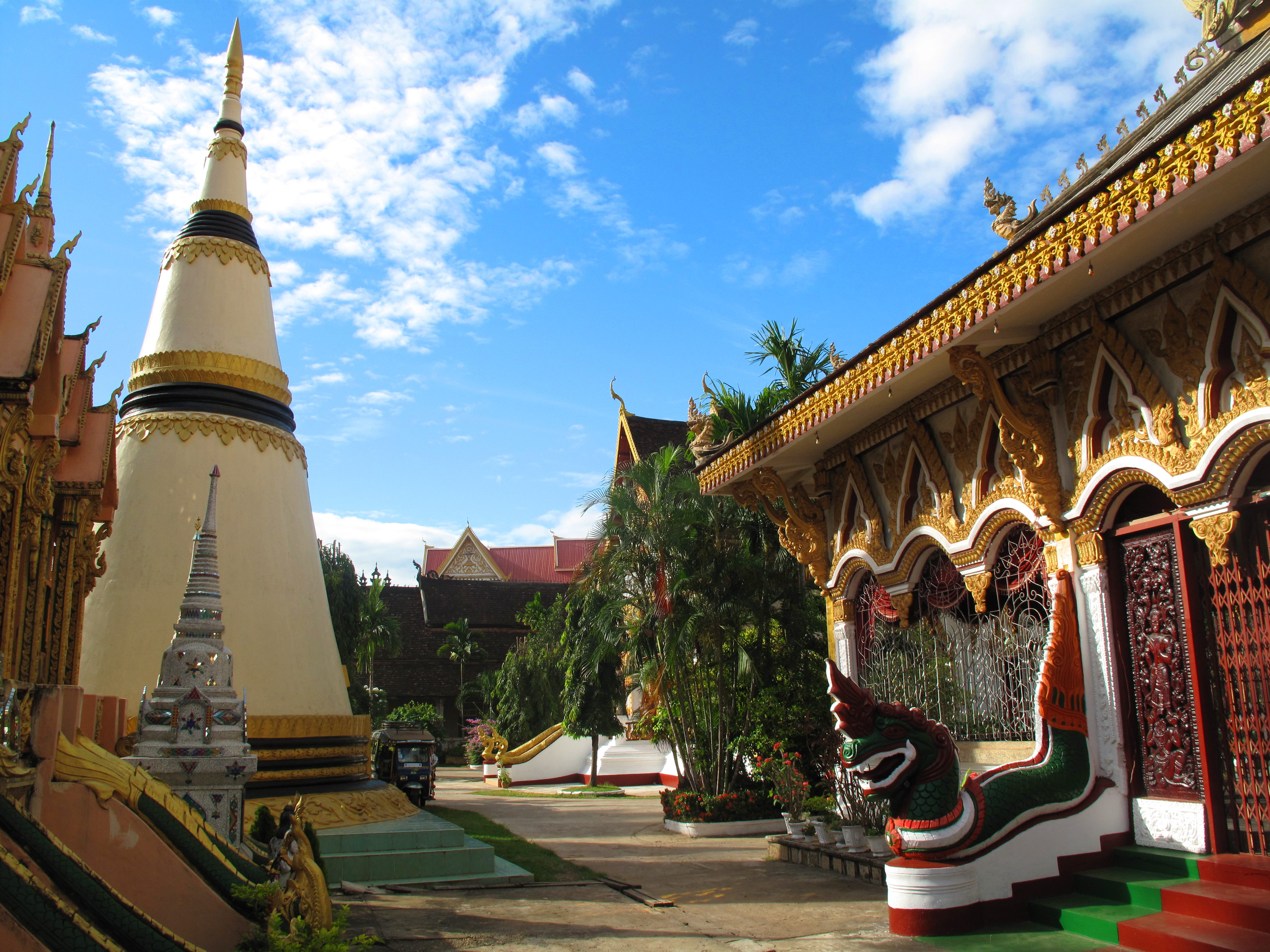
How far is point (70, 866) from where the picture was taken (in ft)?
12.1

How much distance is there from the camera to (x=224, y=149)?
436 inches

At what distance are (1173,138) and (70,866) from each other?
19.5 feet

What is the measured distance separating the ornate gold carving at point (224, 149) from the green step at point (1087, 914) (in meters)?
11.0

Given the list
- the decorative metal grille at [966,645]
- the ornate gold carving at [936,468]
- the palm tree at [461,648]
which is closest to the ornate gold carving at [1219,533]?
the decorative metal grille at [966,645]

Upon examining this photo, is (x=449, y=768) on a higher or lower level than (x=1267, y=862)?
lower

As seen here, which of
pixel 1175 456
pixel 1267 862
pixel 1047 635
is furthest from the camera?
pixel 1047 635

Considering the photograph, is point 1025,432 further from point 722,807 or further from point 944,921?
point 722,807

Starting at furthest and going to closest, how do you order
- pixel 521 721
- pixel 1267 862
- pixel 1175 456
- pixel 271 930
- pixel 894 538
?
pixel 521 721
pixel 894 538
pixel 1175 456
pixel 1267 862
pixel 271 930

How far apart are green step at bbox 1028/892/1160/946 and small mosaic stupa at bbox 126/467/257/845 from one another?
5013 millimetres

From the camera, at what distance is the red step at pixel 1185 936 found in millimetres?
4457

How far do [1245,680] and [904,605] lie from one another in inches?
139

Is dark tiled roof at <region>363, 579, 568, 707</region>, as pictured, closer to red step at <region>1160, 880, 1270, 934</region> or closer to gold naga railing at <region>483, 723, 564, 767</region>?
gold naga railing at <region>483, 723, 564, 767</region>

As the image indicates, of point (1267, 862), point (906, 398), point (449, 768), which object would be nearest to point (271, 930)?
point (1267, 862)

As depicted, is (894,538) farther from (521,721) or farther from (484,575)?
(484,575)
